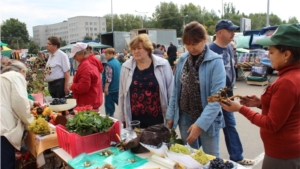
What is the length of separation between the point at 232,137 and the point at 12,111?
8.32 ft

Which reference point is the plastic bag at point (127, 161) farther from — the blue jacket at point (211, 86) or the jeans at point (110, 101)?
the jeans at point (110, 101)

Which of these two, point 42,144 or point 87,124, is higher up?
point 87,124

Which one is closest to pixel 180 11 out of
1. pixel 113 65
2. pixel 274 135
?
pixel 113 65

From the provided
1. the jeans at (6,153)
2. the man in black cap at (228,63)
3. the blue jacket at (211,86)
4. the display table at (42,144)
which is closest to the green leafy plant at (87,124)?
the display table at (42,144)

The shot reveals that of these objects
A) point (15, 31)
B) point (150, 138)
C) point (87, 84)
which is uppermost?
point (15, 31)

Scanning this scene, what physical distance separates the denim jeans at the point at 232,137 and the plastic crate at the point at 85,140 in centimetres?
152

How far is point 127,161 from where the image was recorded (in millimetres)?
1855

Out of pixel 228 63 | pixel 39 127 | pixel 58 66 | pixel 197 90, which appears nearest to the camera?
pixel 197 90

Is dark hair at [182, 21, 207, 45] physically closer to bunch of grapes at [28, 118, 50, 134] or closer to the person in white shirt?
bunch of grapes at [28, 118, 50, 134]

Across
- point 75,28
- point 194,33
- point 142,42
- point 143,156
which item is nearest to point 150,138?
point 143,156

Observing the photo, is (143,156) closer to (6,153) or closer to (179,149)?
(179,149)

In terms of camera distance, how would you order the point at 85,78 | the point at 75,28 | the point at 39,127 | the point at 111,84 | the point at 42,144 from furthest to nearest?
the point at 75,28
the point at 111,84
the point at 85,78
the point at 39,127
the point at 42,144

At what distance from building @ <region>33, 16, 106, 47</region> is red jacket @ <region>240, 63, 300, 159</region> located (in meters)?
69.7

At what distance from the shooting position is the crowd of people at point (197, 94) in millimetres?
1432
